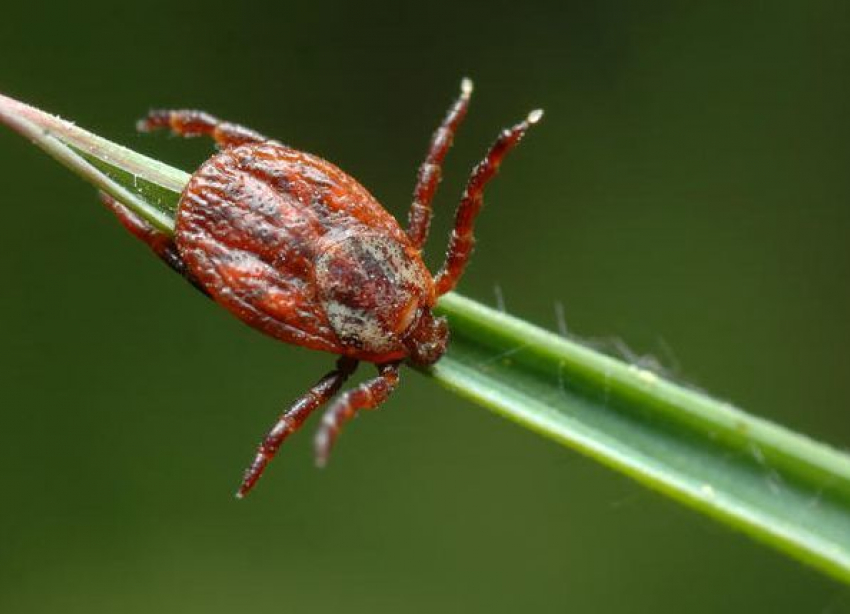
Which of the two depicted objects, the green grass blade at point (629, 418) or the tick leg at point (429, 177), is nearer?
the green grass blade at point (629, 418)

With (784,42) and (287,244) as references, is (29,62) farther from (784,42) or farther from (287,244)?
(784,42)

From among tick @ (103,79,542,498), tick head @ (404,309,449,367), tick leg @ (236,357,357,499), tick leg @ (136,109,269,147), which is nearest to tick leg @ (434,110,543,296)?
tick @ (103,79,542,498)

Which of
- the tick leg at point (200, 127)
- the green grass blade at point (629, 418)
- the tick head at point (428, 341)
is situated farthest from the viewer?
the tick leg at point (200, 127)

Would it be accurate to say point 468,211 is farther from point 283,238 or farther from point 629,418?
point 629,418

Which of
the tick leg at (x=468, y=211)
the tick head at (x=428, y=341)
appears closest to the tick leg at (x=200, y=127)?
the tick leg at (x=468, y=211)

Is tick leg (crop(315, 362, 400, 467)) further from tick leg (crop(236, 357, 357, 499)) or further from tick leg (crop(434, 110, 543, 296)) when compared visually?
tick leg (crop(434, 110, 543, 296))

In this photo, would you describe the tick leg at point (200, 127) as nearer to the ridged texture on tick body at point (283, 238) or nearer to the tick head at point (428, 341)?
the ridged texture on tick body at point (283, 238)
